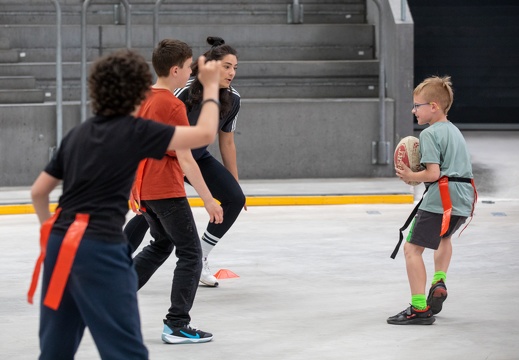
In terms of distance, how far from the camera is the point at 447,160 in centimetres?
721

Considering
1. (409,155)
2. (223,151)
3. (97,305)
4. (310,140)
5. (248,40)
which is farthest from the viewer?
(248,40)

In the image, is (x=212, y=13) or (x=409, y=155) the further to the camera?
(x=212, y=13)

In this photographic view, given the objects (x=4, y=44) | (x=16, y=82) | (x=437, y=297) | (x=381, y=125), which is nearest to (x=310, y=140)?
(x=381, y=125)

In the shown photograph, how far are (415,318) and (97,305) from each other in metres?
3.16

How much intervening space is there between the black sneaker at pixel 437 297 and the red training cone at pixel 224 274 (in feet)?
6.63

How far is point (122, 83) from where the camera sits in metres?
4.57

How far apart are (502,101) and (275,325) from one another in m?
16.5

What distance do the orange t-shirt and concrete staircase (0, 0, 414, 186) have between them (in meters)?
8.54

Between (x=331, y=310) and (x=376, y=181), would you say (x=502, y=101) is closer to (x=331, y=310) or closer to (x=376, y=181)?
(x=376, y=181)

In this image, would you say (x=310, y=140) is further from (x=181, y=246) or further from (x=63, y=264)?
(x=63, y=264)

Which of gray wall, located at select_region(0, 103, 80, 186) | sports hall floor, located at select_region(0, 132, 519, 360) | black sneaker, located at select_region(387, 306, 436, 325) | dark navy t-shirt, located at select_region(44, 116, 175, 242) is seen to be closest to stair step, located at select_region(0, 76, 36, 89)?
gray wall, located at select_region(0, 103, 80, 186)

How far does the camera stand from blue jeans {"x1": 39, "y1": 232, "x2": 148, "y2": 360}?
4496 mm

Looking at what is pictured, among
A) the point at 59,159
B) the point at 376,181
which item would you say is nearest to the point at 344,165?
the point at 376,181

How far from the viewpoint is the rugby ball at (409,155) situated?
23.6ft
